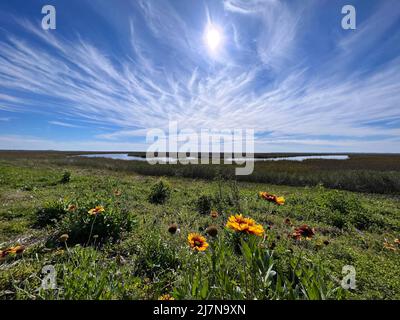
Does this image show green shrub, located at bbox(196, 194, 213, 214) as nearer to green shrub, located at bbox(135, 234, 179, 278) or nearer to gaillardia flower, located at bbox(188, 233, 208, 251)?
green shrub, located at bbox(135, 234, 179, 278)

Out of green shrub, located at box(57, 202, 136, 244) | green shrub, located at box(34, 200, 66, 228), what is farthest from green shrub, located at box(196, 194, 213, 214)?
green shrub, located at box(34, 200, 66, 228)

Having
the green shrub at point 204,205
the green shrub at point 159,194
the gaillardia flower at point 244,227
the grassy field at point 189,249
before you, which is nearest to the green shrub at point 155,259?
the grassy field at point 189,249

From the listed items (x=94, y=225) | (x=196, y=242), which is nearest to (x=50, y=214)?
(x=94, y=225)

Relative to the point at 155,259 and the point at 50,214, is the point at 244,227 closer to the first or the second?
the point at 155,259

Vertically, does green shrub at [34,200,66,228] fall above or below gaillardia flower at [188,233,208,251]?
below

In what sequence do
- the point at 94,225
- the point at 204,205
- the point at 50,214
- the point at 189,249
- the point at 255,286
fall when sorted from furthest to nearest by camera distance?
the point at 204,205, the point at 50,214, the point at 94,225, the point at 189,249, the point at 255,286

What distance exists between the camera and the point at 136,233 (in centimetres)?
377

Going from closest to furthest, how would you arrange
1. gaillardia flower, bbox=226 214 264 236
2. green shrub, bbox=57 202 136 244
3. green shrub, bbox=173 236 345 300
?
green shrub, bbox=173 236 345 300 < gaillardia flower, bbox=226 214 264 236 < green shrub, bbox=57 202 136 244

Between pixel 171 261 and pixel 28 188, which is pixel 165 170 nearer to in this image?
pixel 28 188

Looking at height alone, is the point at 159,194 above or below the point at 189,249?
above

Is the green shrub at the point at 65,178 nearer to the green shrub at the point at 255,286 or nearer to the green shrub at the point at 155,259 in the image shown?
the green shrub at the point at 155,259

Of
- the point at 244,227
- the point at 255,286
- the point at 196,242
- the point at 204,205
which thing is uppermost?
the point at 244,227

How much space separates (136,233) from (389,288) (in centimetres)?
398
